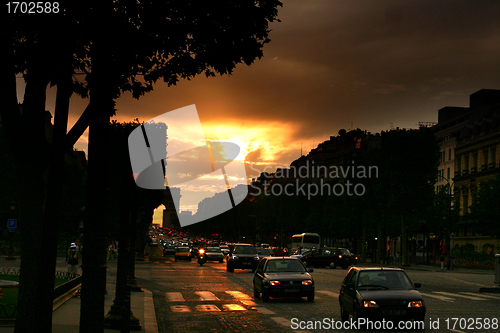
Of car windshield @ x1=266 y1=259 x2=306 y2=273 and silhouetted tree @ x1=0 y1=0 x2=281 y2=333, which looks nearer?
silhouetted tree @ x1=0 y1=0 x2=281 y2=333

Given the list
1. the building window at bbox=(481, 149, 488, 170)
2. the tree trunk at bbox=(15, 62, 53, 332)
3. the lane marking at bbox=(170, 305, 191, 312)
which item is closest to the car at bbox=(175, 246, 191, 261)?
the building window at bbox=(481, 149, 488, 170)

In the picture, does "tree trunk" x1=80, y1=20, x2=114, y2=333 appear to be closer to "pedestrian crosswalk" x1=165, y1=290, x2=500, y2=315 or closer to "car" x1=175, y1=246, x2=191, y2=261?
"pedestrian crosswalk" x1=165, y1=290, x2=500, y2=315

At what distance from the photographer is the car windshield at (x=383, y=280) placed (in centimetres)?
1530

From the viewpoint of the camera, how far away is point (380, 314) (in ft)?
46.9

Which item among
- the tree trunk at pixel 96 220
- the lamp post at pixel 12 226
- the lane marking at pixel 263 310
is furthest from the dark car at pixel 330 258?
the tree trunk at pixel 96 220

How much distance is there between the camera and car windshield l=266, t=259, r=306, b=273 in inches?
920

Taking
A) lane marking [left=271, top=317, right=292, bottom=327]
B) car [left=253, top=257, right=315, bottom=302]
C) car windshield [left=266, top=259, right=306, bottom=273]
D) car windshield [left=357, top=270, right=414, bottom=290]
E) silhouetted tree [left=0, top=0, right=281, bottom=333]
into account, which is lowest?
lane marking [left=271, top=317, right=292, bottom=327]

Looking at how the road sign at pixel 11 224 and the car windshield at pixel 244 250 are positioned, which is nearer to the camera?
the road sign at pixel 11 224

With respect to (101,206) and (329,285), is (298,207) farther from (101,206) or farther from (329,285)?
(101,206)

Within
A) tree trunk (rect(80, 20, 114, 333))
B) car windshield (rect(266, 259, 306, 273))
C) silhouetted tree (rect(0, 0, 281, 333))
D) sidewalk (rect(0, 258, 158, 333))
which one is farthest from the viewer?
car windshield (rect(266, 259, 306, 273))

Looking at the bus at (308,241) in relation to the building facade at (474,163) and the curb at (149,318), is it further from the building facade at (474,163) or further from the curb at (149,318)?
the curb at (149,318)

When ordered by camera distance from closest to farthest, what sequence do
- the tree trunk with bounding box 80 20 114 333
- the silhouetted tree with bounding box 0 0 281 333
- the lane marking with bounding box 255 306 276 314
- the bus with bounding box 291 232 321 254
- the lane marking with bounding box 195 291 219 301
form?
the tree trunk with bounding box 80 20 114 333
the silhouetted tree with bounding box 0 0 281 333
the lane marking with bounding box 255 306 276 314
the lane marking with bounding box 195 291 219 301
the bus with bounding box 291 232 321 254

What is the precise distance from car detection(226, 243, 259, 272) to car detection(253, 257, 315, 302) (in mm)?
22111

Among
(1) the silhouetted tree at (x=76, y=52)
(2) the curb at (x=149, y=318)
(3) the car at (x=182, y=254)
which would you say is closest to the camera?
(1) the silhouetted tree at (x=76, y=52)
